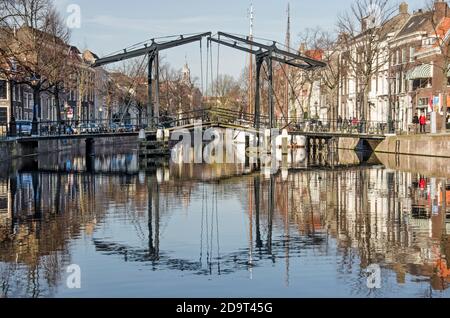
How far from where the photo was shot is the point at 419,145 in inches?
1932

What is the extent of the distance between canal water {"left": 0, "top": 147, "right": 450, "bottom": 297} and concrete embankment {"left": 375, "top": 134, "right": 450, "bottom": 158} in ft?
57.0

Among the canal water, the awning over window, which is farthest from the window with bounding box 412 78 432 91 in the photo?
the canal water

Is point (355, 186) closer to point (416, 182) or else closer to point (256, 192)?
point (416, 182)

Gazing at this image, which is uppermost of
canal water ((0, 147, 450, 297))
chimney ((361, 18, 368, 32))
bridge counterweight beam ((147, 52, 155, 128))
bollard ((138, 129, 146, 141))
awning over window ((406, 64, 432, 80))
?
chimney ((361, 18, 368, 32))

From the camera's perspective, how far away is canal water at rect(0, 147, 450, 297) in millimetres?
10742

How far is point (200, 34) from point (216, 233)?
2963 cm

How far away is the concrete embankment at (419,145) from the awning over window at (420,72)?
26.6 feet

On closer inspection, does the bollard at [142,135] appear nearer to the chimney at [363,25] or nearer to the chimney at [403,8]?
the chimney at [363,25]

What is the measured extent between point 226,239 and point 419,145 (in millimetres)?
36208

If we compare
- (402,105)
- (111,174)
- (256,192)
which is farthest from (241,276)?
(402,105)

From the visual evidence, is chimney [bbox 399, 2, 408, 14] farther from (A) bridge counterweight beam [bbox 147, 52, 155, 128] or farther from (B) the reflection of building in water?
(B) the reflection of building in water

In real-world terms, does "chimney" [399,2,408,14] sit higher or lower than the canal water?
higher

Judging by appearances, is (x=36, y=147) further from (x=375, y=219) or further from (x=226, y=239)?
(x=226, y=239)

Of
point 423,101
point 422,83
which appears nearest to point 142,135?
point 423,101
